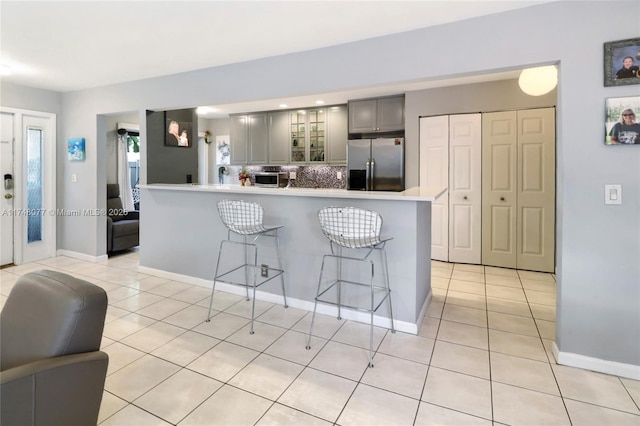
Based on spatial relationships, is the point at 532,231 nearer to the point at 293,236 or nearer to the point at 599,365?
the point at 599,365

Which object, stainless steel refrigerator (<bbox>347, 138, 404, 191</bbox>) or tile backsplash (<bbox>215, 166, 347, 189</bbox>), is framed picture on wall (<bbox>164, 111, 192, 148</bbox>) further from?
stainless steel refrigerator (<bbox>347, 138, 404, 191</bbox>)

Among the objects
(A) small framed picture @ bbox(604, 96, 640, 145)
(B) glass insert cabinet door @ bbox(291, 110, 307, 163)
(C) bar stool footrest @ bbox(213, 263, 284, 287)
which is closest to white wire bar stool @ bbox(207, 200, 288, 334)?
(C) bar stool footrest @ bbox(213, 263, 284, 287)

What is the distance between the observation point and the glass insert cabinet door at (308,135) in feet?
19.5

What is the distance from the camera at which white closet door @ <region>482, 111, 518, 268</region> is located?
4.37 m

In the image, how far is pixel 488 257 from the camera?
4.59 metres

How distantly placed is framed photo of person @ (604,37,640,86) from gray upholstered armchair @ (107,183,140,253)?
5720 mm

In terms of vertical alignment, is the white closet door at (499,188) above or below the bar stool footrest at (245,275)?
above

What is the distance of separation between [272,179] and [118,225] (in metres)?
2.62

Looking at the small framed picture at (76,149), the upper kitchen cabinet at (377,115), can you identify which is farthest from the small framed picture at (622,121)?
the small framed picture at (76,149)

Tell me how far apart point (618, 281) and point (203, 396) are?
258 cm

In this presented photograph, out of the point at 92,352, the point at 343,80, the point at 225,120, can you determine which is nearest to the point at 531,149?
the point at 343,80

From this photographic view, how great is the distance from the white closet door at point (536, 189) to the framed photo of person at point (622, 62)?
7.68 feet

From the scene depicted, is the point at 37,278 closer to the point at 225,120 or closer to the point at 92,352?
the point at 92,352

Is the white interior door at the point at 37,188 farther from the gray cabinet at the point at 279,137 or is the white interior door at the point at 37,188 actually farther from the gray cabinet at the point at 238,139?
the gray cabinet at the point at 279,137
